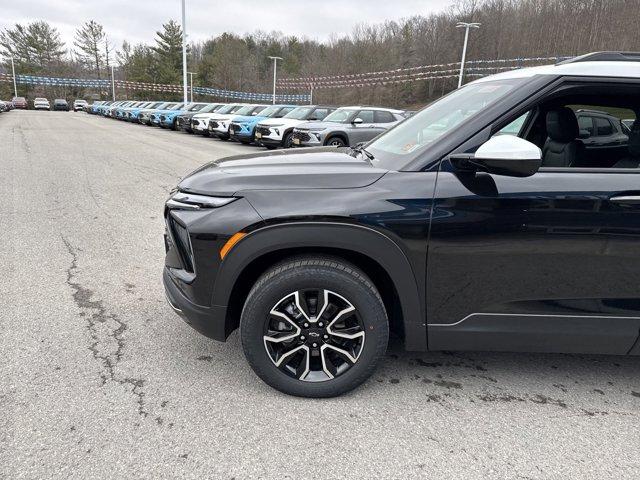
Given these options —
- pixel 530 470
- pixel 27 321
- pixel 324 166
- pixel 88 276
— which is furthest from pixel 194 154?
pixel 530 470

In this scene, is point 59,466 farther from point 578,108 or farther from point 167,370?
point 578,108

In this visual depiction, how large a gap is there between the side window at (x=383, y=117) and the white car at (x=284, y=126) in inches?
85.4

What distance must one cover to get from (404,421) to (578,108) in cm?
233

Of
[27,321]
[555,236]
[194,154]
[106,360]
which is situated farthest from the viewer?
[194,154]

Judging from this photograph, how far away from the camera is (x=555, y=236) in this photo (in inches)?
95.6

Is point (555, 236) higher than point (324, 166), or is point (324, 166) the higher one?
point (324, 166)

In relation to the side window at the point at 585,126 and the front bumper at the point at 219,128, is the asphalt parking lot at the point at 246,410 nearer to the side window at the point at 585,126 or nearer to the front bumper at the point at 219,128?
the side window at the point at 585,126

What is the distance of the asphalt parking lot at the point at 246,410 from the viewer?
219 centimetres

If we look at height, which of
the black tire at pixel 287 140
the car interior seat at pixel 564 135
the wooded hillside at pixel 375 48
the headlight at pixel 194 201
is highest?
the wooded hillside at pixel 375 48

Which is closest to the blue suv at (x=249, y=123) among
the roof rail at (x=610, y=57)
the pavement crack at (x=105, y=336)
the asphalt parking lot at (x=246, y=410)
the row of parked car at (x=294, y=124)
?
the row of parked car at (x=294, y=124)

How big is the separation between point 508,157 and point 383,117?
12.1m

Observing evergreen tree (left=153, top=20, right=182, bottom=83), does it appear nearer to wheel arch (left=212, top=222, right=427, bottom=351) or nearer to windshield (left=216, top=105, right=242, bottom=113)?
windshield (left=216, top=105, right=242, bottom=113)

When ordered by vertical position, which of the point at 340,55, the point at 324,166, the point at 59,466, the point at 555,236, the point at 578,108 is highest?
the point at 340,55

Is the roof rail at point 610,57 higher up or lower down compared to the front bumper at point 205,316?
higher up
